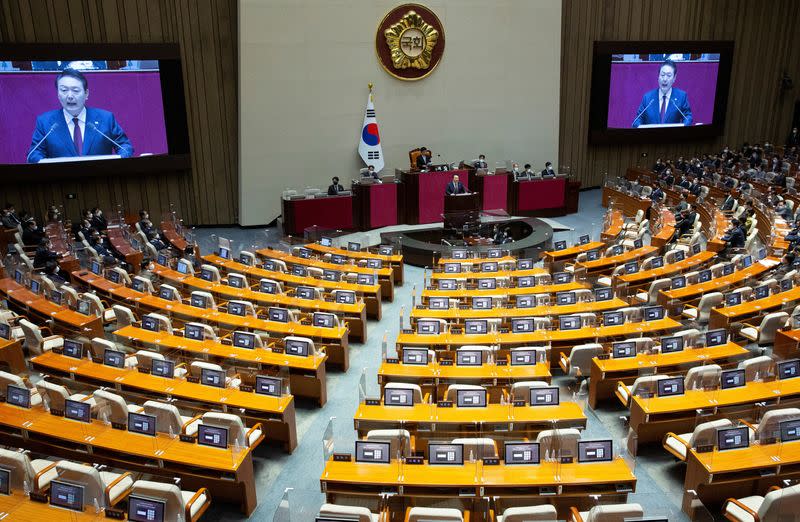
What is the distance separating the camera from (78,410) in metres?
7.48

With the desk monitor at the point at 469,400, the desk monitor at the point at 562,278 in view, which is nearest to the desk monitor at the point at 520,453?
the desk monitor at the point at 469,400

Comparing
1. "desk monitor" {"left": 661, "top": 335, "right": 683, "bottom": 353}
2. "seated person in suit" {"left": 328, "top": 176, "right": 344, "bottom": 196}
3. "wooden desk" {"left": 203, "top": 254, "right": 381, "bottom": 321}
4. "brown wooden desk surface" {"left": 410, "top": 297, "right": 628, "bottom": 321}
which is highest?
"seated person in suit" {"left": 328, "top": 176, "right": 344, "bottom": 196}

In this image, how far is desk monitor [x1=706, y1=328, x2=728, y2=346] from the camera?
923cm

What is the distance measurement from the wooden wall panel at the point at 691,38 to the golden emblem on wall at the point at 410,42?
5097 mm

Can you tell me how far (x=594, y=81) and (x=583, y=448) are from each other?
19.2 m

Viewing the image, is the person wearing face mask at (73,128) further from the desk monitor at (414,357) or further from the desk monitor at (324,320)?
the desk monitor at (414,357)

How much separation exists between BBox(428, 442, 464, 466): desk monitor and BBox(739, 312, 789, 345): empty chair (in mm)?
6117

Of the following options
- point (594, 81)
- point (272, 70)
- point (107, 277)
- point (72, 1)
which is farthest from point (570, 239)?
point (72, 1)

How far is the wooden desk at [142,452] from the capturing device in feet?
22.2

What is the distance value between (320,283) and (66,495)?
7531mm

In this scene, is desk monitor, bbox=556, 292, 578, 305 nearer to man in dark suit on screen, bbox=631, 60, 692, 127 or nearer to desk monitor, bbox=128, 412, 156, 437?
desk monitor, bbox=128, 412, 156, 437

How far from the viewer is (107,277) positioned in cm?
1323

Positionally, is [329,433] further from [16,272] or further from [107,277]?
[16,272]

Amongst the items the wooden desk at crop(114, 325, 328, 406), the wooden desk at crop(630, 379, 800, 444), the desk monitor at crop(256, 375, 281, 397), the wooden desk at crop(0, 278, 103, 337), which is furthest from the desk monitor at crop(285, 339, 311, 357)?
the wooden desk at crop(630, 379, 800, 444)
